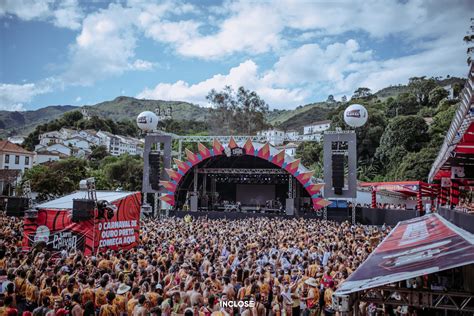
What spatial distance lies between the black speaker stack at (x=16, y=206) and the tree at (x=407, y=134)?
131 feet

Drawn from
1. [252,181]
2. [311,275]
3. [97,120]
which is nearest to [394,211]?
[252,181]

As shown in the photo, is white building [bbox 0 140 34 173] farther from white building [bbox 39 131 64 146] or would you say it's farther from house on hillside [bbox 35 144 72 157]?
white building [bbox 39 131 64 146]

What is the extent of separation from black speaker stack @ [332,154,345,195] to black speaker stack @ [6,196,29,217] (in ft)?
60.7

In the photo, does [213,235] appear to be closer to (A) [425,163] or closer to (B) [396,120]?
(A) [425,163]

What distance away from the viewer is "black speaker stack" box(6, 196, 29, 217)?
12812 mm

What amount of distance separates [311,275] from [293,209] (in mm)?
20114

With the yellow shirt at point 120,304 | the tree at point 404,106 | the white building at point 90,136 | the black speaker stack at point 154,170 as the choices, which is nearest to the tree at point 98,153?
the white building at point 90,136

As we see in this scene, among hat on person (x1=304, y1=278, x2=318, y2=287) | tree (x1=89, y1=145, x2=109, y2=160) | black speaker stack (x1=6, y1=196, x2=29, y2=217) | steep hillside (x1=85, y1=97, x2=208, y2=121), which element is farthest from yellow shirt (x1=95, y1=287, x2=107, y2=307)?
steep hillside (x1=85, y1=97, x2=208, y2=121)

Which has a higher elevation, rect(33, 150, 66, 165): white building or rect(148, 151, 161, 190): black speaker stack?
rect(33, 150, 66, 165): white building

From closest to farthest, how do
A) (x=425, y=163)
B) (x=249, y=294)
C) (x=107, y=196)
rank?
1. (x=249, y=294)
2. (x=107, y=196)
3. (x=425, y=163)

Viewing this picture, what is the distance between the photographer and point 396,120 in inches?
1789

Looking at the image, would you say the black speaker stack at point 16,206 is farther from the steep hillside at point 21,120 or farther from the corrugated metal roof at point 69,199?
the steep hillside at point 21,120

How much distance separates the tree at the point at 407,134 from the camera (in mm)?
44312

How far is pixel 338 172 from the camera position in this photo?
2594 centimetres
